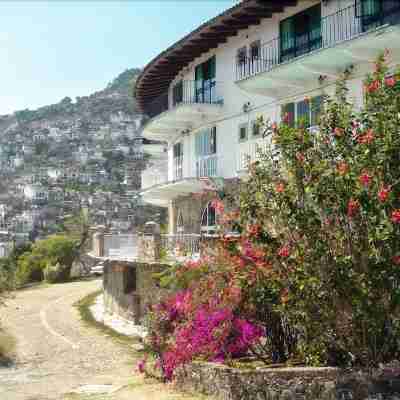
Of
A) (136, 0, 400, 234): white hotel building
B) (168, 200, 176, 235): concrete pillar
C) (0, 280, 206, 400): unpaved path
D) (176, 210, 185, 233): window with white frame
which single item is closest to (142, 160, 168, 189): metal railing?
(136, 0, 400, 234): white hotel building

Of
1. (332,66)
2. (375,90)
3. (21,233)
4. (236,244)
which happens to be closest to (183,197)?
(332,66)

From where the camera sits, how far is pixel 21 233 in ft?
343

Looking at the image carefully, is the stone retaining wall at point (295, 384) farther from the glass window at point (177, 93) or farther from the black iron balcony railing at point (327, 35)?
the glass window at point (177, 93)

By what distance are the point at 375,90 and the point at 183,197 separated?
1940 cm

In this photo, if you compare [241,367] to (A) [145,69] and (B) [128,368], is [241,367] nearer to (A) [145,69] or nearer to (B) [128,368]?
(B) [128,368]

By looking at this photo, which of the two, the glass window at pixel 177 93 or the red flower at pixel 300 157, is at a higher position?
the glass window at pixel 177 93

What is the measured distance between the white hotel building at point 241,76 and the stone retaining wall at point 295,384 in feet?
23.6

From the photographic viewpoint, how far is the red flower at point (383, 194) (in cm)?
945

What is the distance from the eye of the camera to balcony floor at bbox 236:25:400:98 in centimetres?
1734

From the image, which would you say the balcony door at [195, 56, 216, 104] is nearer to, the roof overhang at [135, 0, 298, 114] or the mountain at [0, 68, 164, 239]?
the roof overhang at [135, 0, 298, 114]

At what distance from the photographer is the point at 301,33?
21875mm

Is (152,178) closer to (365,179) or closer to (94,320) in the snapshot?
(94,320)

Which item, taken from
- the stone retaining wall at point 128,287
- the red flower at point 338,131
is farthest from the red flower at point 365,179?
the stone retaining wall at point 128,287

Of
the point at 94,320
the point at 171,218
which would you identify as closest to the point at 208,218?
the point at 171,218
